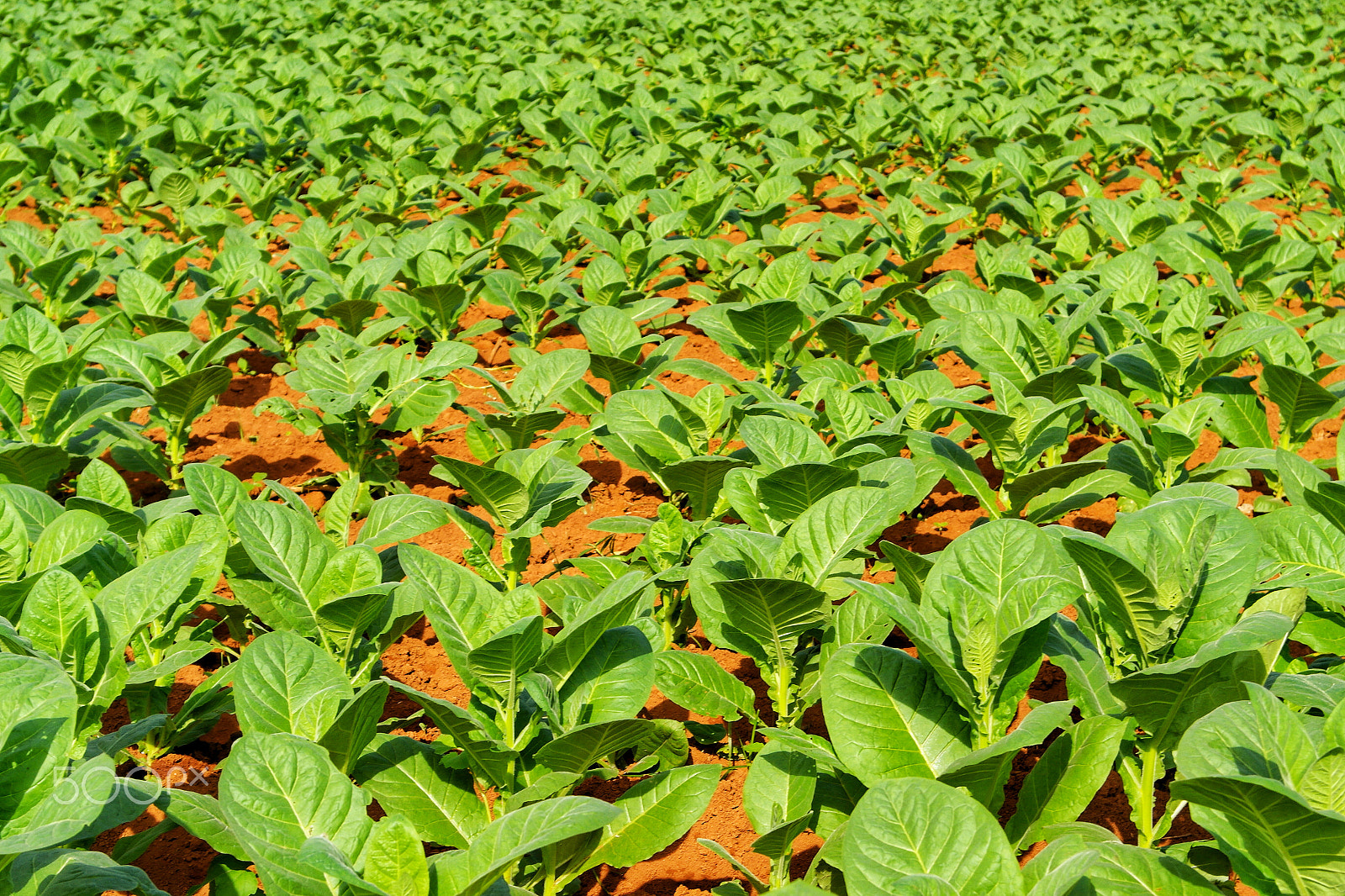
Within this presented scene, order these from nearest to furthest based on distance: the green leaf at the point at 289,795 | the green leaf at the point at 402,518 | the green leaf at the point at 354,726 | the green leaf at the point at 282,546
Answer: the green leaf at the point at 289,795 < the green leaf at the point at 354,726 < the green leaf at the point at 282,546 < the green leaf at the point at 402,518

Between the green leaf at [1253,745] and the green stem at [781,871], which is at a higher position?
the green leaf at [1253,745]

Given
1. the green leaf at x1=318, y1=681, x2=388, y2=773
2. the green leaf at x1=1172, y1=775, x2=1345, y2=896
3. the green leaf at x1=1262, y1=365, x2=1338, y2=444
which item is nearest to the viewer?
the green leaf at x1=1172, y1=775, x2=1345, y2=896

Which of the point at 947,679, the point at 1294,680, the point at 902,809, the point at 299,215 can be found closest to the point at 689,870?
the point at 947,679

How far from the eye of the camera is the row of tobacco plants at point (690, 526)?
182 centimetres

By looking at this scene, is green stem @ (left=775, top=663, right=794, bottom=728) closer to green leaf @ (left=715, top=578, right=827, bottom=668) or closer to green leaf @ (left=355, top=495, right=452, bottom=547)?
green leaf @ (left=715, top=578, right=827, bottom=668)

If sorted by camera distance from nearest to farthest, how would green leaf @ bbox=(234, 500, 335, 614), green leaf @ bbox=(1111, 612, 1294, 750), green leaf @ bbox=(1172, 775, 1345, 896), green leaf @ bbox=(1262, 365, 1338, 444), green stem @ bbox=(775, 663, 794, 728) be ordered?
green leaf @ bbox=(1172, 775, 1345, 896) < green leaf @ bbox=(1111, 612, 1294, 750) < green leaf @ bbox=(234, 500, 335, 614) < green stem @ bbox=(775, 663, 794, 728) < green leaf @ bbox=(1262, 365, 1338, 444)

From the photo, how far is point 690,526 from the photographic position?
3.17 meters

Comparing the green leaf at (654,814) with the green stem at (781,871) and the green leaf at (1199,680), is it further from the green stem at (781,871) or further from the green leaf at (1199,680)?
the green leaf at (1199,680)

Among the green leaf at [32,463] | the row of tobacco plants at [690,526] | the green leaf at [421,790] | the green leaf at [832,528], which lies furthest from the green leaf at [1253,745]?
the green leaf at [32,463]

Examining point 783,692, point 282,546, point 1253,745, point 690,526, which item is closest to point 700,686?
point 783,692

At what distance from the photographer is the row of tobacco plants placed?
1820 millimetres

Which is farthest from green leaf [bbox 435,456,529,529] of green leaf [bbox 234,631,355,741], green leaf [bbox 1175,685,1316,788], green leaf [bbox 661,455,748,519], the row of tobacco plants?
green leaf [bbox 1175,685,1316,788]

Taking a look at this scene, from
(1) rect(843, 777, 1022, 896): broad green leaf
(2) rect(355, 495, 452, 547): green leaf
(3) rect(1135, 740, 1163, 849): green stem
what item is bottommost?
(3) rect(1135, 740, 1163, 849): green stem

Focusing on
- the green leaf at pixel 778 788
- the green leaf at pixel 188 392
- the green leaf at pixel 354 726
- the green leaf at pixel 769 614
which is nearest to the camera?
the green leaf at pixel 354 726
